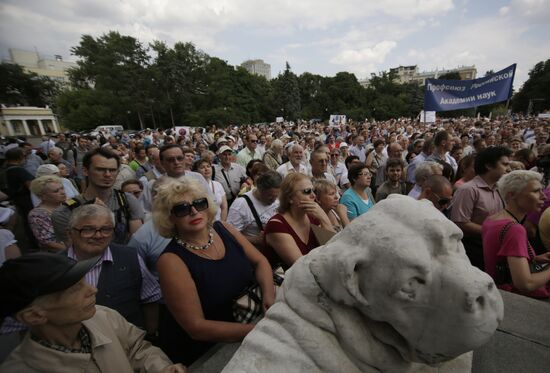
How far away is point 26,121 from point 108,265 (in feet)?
204

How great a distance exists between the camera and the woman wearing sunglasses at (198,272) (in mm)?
1720

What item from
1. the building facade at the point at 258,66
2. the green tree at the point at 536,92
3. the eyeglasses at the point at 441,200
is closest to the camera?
the eyeglasses at the point at 441,200

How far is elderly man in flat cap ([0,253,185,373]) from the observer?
1.34 m

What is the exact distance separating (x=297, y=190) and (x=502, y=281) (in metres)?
1.87

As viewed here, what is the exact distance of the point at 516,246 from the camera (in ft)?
6.78

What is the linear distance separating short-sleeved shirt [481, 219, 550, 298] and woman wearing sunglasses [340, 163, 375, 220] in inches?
63.8

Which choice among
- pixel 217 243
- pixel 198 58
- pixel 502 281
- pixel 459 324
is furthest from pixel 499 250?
pixel 198 58

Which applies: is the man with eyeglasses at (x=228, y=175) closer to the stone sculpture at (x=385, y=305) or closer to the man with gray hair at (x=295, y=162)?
the man with gray hair at (x=295, y=162)

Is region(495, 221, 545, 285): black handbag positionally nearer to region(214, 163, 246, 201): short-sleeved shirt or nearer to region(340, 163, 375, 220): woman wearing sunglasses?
region(340, 163, 375, 220): woman wearing sunglasses

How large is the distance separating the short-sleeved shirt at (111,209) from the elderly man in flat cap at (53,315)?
1.82m

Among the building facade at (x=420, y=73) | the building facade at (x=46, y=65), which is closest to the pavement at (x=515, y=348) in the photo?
the building facade at (x=46, y=65)

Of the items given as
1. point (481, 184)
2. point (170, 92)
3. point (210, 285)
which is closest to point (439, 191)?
point (481, 184)

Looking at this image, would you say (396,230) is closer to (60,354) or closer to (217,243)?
(217,243)

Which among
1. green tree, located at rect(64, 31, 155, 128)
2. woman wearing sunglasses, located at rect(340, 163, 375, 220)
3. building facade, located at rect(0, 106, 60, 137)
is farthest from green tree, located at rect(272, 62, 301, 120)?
woman wearing sunglasses, located at rect(340, 163, 375, 220)
